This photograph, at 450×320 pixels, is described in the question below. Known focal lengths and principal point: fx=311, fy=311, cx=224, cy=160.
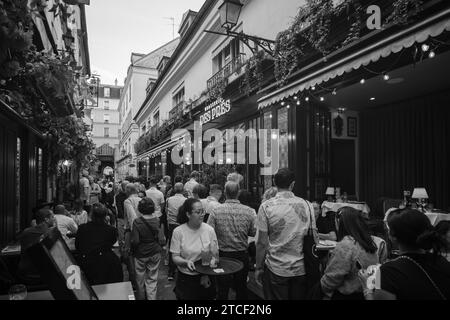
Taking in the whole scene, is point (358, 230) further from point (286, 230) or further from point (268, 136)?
point (268, 136)

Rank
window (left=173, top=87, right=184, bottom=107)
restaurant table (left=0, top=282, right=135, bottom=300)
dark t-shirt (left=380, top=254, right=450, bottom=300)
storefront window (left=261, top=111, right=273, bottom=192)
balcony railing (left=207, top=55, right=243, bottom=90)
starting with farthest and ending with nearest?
window (left=173, top=87, right=184, bottom=107) < balcony railing (left=207, top=55, right=243, bottom=90) < storefront window (left=261, top=111, right=273, bottom=192) < restaurant table (left=0, top=282, right=135, bottom=300) < dark t-shirt (left=380, top=254, right=450, bottom=300)

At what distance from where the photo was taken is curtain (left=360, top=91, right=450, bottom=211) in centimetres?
927

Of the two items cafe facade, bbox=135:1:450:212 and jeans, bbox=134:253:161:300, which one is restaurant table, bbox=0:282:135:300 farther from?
cafe facade, bbox=135:1:450:212

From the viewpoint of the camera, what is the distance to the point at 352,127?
11633 mm

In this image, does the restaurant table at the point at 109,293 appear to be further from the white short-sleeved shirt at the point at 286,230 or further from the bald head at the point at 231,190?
the bald head at the point at 231,190

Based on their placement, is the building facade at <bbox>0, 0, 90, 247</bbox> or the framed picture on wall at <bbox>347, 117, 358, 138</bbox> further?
the framed picture on wall at <bbox>347, 117, 358, 138</bbox>

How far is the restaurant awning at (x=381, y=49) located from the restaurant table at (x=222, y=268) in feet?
11.6

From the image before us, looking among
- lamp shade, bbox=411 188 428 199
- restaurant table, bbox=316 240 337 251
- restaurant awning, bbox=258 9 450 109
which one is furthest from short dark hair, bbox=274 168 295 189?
lamp shade, bbox=411 188 428 199

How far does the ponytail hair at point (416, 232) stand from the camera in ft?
6.87

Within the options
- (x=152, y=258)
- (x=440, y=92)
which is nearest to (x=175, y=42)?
(x=440, y=92)

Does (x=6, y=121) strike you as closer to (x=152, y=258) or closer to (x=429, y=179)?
(x=152, y=258)

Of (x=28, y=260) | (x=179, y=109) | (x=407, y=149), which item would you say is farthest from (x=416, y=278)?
(x=179, y=109)

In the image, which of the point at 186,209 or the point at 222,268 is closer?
the point at 222,268

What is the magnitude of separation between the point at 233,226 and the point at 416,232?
270 centimetres
